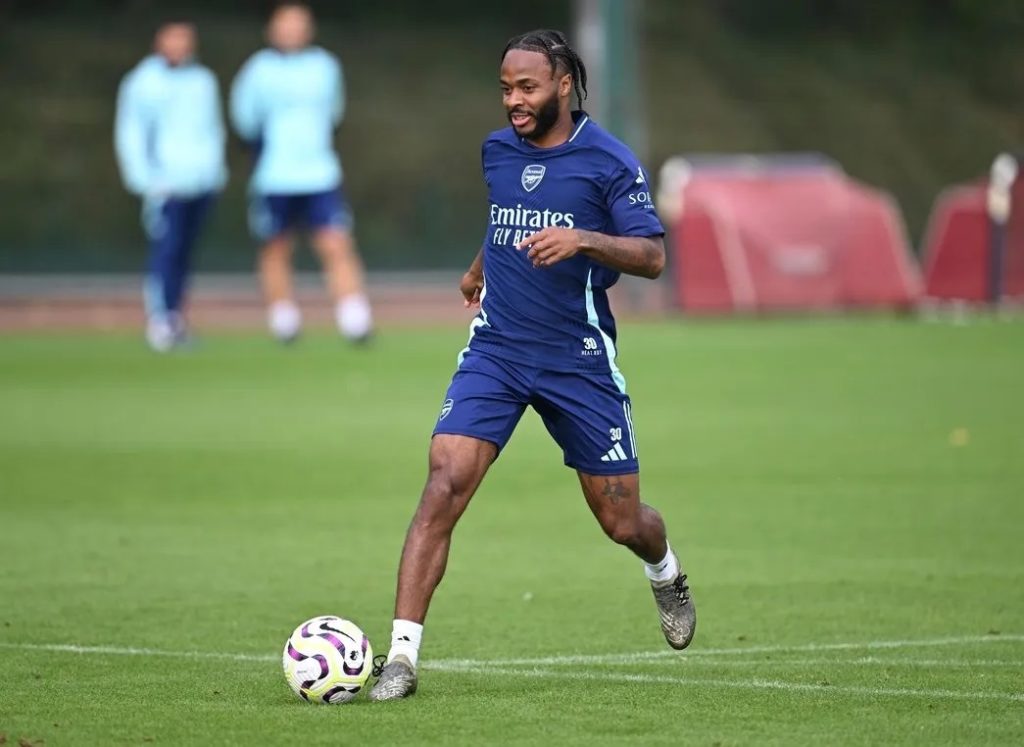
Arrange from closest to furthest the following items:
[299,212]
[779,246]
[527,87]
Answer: [527,87]
[299,212]
[779,246]

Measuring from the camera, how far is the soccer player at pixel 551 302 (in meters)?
7.97

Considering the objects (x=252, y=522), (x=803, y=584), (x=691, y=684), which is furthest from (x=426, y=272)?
(x=691, y=684)

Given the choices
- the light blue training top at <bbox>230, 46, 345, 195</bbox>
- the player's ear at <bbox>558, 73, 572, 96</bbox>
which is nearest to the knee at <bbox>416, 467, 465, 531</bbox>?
the player's ear at <bbox>558, 73, 572, 96</bbox>

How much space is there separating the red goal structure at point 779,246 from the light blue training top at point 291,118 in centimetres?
657

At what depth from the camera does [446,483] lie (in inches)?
309

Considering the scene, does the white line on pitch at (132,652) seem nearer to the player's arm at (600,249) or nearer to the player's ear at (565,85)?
the player's arm at (600,249)

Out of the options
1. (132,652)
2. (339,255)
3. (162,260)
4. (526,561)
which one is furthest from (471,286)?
(162,260)

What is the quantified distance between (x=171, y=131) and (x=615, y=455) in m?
15.4

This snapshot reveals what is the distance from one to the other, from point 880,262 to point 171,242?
32.1 ft

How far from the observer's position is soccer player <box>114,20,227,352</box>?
22.7 meters

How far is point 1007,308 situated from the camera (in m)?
27.8

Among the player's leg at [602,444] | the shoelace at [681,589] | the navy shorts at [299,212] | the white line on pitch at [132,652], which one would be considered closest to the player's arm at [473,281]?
the player's leg at [602,444]

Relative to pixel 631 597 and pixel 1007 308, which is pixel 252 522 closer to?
pixel 631 597

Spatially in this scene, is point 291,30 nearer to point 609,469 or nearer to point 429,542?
point 609,469
